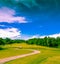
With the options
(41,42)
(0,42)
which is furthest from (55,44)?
(0,42)

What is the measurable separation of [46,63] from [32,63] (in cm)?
289

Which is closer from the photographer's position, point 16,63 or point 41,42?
point 16,63

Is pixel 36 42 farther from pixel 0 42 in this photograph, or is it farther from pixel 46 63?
pixel 46 63

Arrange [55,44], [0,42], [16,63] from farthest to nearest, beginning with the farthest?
1. [55,44]
2. [0,42]
3. [16,63]

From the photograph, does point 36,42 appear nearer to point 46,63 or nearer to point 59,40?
point 59,40

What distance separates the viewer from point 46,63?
3281cm

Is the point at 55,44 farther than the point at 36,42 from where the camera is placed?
No

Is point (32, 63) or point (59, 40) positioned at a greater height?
point (59, 40)

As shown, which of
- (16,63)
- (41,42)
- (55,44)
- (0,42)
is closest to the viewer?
(16,63)

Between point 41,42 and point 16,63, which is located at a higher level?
point 41,42

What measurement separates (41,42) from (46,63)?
5581 inches

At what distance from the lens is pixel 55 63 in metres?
32.7

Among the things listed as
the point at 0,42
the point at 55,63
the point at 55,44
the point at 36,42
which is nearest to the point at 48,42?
the point at 55,44

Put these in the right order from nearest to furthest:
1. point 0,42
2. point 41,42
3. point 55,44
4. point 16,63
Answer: point 16,63 → point 0,42 → point 55,44 → point 41,42
